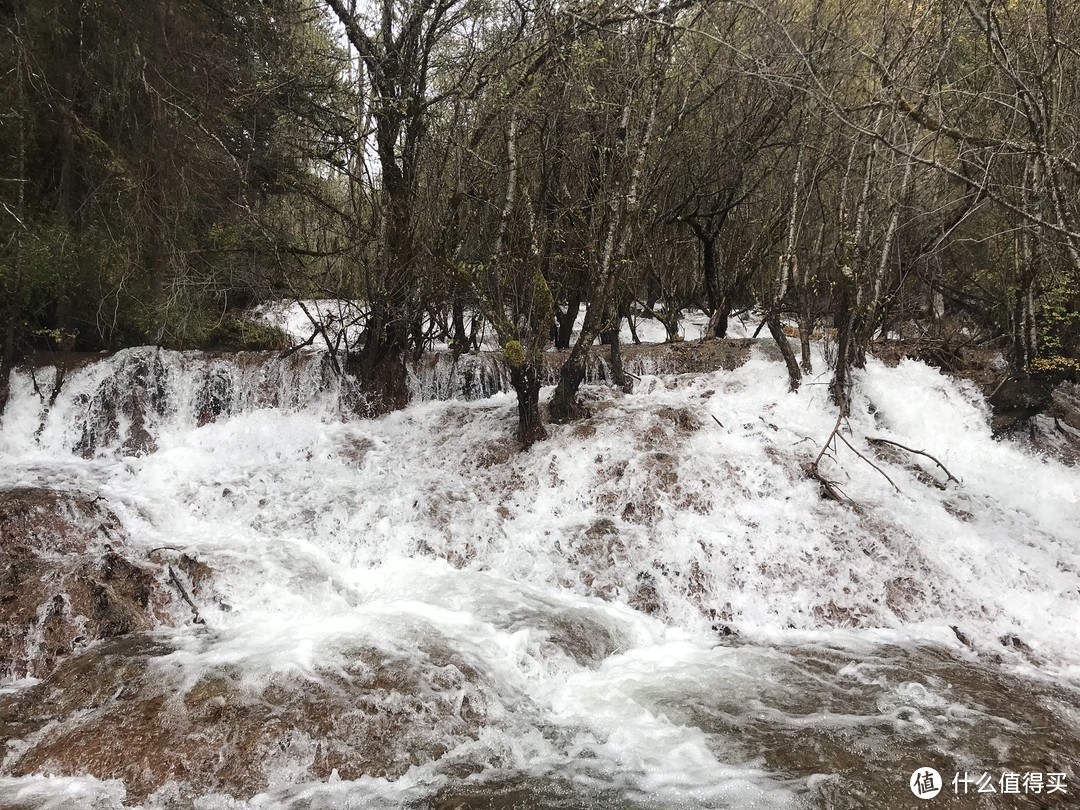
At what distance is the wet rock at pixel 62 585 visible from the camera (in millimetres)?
4219

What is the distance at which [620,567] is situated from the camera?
575cm

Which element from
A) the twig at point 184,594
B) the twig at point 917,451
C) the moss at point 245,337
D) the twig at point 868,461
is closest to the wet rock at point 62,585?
the twig at point 184,594

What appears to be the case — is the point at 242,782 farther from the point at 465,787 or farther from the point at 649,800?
the point at 649,800

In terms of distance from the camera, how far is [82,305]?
9.16 m

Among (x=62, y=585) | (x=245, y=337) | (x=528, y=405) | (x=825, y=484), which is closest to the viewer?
(x=62, y=585)

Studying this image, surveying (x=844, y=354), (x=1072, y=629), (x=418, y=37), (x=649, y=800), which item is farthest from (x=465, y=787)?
(x=418, y=37)

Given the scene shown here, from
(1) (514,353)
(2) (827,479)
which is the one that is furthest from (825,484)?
(1) (514,353)

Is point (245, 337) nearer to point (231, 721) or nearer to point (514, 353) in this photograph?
point (514, 353)

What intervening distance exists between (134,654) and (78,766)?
43.0 inches

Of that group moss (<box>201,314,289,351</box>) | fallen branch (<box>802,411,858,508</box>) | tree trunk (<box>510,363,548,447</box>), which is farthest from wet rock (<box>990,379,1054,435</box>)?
moss (<box>201,314,289,351</box>)

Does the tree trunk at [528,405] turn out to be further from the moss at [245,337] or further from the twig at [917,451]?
the moss at [245,337]

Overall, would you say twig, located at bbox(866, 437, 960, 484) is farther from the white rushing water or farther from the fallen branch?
the fallen branch

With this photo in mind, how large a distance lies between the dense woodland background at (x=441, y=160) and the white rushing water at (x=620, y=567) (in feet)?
3.39

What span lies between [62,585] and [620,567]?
4562mm
